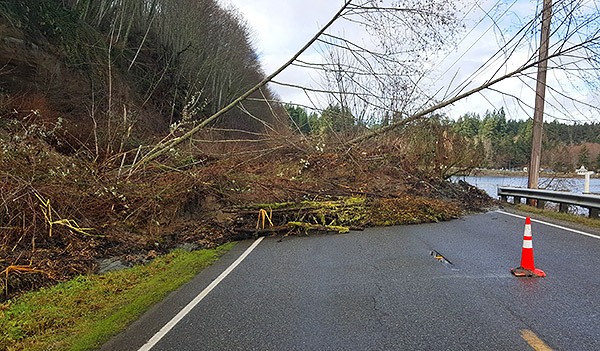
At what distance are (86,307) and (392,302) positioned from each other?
12.4ft

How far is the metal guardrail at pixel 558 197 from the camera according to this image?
10617 mm

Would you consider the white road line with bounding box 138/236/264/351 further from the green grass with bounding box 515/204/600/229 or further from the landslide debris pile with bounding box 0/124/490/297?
the green grass with bounding box 515/204/600/229

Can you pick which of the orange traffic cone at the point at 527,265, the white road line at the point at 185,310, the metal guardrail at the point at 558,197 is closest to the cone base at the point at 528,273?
the orange traffic cone at the point at 527,265

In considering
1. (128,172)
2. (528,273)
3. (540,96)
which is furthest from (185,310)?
(540,96)

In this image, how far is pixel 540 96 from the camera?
12992mm

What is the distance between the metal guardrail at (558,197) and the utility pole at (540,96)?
59 centimetres

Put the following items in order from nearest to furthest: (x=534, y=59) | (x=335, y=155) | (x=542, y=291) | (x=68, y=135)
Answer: (x=542, y=291) → (x=534, y=59) → (x=68, y=135) → (x=335, y=155)

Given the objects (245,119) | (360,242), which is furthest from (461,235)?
(245,119)

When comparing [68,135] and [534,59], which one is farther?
[68,135]

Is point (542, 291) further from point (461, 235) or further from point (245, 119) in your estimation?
point (245, 119)

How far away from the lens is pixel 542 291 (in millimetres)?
5324

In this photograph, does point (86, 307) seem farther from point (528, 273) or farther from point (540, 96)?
point (540, 96)

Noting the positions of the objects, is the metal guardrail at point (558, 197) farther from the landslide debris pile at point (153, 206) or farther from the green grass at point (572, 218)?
the landslide debris pile at point (153, 206)

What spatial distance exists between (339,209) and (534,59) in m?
7.12
